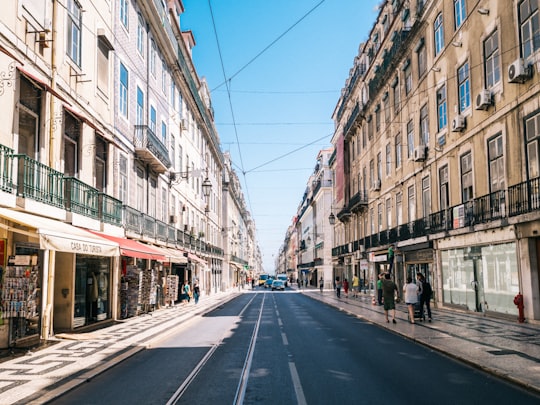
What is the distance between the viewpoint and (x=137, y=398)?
25.2 feet

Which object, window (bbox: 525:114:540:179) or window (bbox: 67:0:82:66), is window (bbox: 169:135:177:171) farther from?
window (bbox: 525:114:540:179)

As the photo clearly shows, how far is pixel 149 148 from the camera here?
24891 millimetres

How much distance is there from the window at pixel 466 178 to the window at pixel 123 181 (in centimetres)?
1439

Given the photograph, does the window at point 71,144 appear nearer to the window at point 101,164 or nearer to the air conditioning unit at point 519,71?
the window at point 101,164

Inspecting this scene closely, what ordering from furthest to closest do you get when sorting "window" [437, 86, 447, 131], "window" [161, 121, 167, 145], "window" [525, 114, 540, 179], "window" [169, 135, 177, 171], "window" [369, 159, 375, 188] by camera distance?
"window" [369, 159, 375, 188]
"window" [169, 135, 177, 171]
"window" [161, 121, 167, 145]
"window" [437, 86, 447, 131]
"window" [525, 114, 540, 179]

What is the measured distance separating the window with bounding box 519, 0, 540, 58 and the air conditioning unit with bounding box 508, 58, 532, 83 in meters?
0.40

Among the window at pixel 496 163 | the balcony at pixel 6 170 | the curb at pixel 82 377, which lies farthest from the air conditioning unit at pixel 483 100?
the balcony at pixel 6 170

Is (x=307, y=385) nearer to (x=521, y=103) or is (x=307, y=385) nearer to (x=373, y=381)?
(x=373, y=381)

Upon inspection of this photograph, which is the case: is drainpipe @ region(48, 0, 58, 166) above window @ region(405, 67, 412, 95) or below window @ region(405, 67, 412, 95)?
below

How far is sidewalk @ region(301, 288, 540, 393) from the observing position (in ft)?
30.8

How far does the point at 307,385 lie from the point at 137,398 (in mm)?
2587

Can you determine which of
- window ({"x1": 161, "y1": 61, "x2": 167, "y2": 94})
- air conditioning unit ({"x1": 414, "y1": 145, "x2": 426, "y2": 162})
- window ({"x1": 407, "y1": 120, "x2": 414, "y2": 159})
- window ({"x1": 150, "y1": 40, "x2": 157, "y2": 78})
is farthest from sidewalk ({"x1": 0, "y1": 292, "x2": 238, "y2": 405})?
window ({"x1": 407, "y1": 120, "x2": 414, "y2": 159})

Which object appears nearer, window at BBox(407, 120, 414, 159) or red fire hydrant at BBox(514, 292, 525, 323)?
red fire hydrant at BBox(514, 292, 525, 323)

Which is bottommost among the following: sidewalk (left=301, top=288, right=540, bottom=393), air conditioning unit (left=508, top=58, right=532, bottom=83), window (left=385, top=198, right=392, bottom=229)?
sidewalk (left=301, top=288, right=540, bottom=393)
